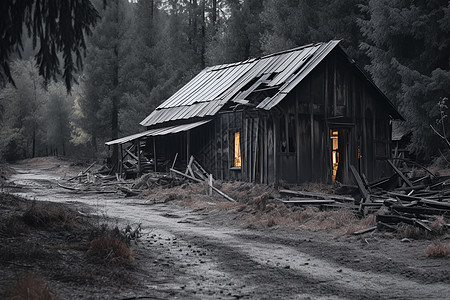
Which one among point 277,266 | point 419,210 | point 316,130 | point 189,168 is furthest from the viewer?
point 189,168

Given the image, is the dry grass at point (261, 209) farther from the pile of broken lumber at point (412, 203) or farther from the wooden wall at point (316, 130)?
the wooden wall at point (316, 130)

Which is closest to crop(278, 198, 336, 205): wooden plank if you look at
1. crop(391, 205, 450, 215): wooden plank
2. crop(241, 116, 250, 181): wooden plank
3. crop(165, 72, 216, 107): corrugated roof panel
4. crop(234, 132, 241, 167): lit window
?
crop(391, 205, 450, 215): wooden plank

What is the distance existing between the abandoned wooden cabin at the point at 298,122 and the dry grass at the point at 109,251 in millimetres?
11394

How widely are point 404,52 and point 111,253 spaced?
25672 mm

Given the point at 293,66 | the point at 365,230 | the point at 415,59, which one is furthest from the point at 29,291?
the point at 415,59

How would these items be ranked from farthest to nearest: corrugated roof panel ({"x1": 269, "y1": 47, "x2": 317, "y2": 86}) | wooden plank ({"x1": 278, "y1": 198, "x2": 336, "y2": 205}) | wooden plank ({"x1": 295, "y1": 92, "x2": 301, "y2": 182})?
1. corrugated roof panel ({"x1": 269, "y1": 47, "x2": 317, "y2": 86})
2. wooden plank ({"x1": 295, "y1": 92, "x2": 301, "y2": 182})
3. wooden plank ({"x1": 278, "y1": 198, "x2": 336, "y2": 205})

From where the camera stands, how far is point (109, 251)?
8023 millimetres

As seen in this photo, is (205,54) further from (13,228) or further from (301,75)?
(13,228)

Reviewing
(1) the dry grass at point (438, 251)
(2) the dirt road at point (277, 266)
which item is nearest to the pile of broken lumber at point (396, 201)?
(2) the dirt road at point (277, 266)

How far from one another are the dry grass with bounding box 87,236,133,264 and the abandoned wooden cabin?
11394mm

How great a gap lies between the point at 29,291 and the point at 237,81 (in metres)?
20.7

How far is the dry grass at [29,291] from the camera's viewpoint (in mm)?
5258

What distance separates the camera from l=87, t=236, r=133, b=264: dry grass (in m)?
7.80

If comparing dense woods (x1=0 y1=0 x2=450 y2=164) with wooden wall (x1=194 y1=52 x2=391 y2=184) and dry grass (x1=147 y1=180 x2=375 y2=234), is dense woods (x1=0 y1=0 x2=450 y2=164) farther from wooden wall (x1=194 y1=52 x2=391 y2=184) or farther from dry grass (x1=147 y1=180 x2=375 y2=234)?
dry grass (x1=147 y1=180 x2=375 y2=234)
